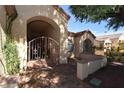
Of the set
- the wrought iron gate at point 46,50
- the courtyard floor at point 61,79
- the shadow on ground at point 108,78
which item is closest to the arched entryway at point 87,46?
the wrought iron gate at point 46,50

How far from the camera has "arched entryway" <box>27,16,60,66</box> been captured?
49.5 feet

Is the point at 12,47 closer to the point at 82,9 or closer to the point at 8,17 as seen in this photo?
the point at 8,17

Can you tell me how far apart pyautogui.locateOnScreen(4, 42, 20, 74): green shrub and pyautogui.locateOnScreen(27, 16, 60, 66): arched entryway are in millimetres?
1819

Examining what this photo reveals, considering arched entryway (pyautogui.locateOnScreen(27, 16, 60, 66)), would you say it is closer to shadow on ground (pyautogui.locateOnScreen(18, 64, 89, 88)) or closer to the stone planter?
shadow on ground (pyautogui.locateOnScreen(18, 64, 89, 88))

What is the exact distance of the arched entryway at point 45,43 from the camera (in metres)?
15.1

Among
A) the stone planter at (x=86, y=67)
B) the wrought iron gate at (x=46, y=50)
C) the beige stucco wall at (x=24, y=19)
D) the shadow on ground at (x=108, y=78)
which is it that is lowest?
the shadow on ground at (x=108, y=78)

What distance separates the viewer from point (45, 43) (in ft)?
55.8


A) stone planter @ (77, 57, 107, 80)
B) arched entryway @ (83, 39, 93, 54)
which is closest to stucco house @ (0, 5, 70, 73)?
stone planter @ (77, 57, 107, 80)

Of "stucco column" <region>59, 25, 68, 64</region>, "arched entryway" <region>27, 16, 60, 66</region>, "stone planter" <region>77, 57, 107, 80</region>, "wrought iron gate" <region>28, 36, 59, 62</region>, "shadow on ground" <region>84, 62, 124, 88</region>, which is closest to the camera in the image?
"shadow on ground" <region>84, 62, 124, 88</region>

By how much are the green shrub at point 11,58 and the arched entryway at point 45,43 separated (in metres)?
1.82

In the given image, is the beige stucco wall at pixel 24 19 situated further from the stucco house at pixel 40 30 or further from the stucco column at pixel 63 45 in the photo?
the stucco column at pixel 63 45

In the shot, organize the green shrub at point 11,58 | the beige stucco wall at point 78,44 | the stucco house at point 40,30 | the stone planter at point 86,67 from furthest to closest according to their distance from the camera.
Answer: the beige stucco wall at point 78,44
the stucco house at point 40,30
the green shrub at point 11,58
the stone planter at point 86,67
